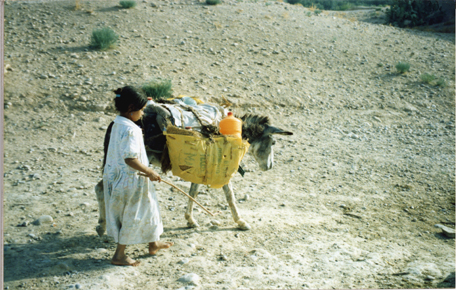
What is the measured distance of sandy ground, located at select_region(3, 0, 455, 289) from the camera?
3471 mm

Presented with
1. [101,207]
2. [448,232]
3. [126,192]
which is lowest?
[448,232]

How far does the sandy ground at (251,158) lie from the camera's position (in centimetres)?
347

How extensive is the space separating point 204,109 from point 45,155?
3.25 metres

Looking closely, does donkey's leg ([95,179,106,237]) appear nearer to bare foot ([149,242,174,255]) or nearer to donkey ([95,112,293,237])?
bare foot ([149,242,174,255])

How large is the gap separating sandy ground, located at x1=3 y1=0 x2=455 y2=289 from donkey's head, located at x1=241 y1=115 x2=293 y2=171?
0.81 m

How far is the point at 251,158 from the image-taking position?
6523 mm

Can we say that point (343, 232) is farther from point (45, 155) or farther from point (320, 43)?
point (320, 43)

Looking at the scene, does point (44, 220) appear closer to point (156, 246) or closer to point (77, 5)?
point (156, 246)

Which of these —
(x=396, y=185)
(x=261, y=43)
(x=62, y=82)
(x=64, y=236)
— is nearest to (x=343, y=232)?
(x=396, y=185)

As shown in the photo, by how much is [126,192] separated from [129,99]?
0.75 meters

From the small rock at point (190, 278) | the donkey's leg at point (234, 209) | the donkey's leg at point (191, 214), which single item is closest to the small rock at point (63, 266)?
the small rock at point (190, 278)

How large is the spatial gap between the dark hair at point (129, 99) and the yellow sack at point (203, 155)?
60 cm

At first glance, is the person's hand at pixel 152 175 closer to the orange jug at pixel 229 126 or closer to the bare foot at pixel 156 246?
the bare foot at pixel 156 246

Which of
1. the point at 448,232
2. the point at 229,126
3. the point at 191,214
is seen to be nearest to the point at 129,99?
the point at 229,126
